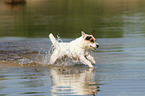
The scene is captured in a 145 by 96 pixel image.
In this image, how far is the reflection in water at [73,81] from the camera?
9.40 meters

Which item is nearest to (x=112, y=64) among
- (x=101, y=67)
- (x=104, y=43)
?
(x=101, y=67)

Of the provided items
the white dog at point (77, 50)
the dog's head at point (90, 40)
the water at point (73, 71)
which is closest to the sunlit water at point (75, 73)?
the water at point (73, 71)

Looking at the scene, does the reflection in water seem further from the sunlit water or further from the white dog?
the white dog

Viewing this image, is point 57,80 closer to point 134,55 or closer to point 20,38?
point 134,55

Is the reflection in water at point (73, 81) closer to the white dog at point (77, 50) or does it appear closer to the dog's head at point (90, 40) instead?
the white dog at point (77, 50)

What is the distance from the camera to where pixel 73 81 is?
10539 millimetres

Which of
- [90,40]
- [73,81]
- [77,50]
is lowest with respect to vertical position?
[73,81]

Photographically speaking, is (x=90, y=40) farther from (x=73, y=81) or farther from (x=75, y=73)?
(x=73, y=81)

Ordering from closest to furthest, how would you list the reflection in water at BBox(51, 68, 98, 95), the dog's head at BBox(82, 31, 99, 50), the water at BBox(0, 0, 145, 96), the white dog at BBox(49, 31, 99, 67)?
the reflection in water at BBox(51, 68, 98, 95)
the water at BBox(0, 0, 145, 96)
the dog's head at BBox(82, 31, 99, 50)
the white dog at BBox(49, 31, 99, 67)

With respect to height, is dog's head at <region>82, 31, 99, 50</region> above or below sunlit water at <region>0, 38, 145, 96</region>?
above

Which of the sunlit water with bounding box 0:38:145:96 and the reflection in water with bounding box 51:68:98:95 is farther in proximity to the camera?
the sunlit water with bounding box 0:38:145:96

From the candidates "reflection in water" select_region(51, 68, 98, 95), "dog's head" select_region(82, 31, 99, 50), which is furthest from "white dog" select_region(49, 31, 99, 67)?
"reflection in water" select_region(51, 68, 98, 95)

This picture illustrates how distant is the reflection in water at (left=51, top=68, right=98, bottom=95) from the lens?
9.40m

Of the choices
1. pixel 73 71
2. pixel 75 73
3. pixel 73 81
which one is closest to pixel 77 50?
pixel 73 71
